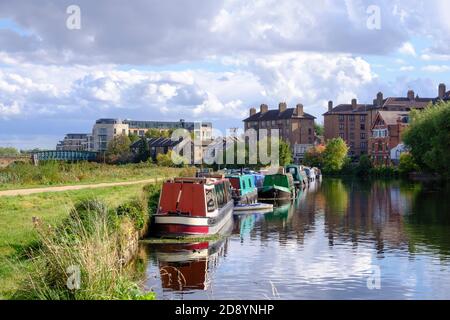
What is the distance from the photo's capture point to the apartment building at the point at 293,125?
439 ft

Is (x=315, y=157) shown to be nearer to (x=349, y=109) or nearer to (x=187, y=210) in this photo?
(x=349, y=109)

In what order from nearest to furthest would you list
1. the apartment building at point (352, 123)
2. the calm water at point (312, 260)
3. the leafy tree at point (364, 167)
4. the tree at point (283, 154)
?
the calm water at point (312, 260) → the tree at point (283, 154) → the leafy tree at point (364, 167) → the apartment building at point (352, 123)

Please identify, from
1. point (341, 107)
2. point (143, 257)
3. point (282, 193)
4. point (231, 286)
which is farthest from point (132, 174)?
point (341, 107)

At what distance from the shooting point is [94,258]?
468 inches

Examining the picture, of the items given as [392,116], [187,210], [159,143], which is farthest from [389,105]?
[187,210]

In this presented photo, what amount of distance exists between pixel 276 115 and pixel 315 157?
106ft

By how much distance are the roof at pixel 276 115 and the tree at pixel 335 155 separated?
3358 centimetres

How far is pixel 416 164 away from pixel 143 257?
63110 mm

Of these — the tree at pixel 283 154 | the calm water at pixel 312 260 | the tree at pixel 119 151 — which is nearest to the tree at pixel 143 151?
the tree at pixel 119 151

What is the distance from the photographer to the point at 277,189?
1905 inches

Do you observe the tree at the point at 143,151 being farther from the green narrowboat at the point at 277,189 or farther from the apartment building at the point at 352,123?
the green narrowboat at the point at 277,189

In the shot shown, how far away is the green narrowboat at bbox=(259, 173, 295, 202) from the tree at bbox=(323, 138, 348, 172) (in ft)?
160

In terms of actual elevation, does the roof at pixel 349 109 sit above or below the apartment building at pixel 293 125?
above

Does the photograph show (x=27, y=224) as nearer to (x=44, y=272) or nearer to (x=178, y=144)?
(x=44, y=272)
